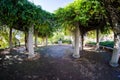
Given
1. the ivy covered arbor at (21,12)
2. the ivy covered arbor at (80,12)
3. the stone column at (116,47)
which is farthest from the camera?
the ivy covered arbor at (80,12)

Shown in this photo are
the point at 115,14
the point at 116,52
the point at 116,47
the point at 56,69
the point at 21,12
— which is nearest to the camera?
the point at 21,12

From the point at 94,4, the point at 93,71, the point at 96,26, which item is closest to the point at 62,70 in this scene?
the point at 93,71

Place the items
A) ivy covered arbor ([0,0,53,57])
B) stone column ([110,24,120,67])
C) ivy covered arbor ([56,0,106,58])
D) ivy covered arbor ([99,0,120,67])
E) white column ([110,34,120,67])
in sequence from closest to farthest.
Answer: ivy covered arbor ([0,0,53,57]), ivy covered arbor ([99,0,120,67]), stone column ([110,24,120,67]), ivy covered arbor ([56,0,106,58]), white column ([110,34,120,67])

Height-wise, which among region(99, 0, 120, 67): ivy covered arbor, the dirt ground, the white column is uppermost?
region(99, 0, 120, 67): ivy covered arbor

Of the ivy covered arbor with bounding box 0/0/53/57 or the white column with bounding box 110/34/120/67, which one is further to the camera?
the white column with bounding box 110/34/120/67

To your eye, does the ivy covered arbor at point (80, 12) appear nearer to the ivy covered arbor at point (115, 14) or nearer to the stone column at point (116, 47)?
the ivy covered arbor at point (115, 14)

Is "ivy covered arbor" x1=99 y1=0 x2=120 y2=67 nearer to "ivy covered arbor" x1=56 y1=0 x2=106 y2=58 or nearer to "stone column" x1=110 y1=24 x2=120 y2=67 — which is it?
"stone column" x1=110 y1=24 x2=120 y2=67

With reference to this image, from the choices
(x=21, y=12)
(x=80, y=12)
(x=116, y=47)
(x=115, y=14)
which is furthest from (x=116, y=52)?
(x=21, y=12)

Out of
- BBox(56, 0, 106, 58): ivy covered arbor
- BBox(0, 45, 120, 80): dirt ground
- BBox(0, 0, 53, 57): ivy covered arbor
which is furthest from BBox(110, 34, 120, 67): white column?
BBox(0, 0, 53, 57): ivy covered arbor

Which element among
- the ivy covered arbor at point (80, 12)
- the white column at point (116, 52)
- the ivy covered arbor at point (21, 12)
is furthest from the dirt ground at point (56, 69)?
the ivy covered arbor at point (80, 12)

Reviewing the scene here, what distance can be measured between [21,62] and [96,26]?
31.7 feet

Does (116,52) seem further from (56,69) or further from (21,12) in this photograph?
(21,12)

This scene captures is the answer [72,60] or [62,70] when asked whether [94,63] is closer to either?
[72,60]

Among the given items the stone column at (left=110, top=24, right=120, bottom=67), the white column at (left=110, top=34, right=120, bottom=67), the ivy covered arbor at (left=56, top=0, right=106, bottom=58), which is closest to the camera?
the stone column at (left=110, top=24, right=120, bottom=67)
